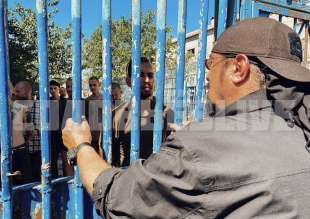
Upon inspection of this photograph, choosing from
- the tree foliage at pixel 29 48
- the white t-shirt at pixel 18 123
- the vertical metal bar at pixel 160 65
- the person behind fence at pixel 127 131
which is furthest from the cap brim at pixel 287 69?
the tree foliage at pixel 29 48

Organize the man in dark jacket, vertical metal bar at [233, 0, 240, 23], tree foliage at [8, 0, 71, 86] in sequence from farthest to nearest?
tree foliage at [8, 0, 71, 86] < vertical metal bar at [233, 0, 240, 23] < the man in dark jacket

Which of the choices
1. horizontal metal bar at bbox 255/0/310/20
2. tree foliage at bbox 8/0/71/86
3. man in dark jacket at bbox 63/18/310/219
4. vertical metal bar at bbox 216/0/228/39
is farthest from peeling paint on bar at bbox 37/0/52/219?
tree foliage at bbox 8/0/71/86

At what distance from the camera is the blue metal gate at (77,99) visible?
148cm

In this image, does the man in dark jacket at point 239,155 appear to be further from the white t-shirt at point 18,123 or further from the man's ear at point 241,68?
the white t-shirt at point 18,123

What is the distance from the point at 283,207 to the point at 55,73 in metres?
14.8

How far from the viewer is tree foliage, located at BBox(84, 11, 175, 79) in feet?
54.6

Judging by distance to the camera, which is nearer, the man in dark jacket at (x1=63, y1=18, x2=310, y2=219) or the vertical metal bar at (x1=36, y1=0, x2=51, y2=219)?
the man in dark jacket at (x1=63, y1=18, x2=310, y2=219)

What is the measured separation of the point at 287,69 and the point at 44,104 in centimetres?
99

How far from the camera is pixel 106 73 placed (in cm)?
168

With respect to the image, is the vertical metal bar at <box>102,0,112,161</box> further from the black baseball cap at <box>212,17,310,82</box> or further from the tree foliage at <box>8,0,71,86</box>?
the tree foliage at <box>8,0,71,86</box>

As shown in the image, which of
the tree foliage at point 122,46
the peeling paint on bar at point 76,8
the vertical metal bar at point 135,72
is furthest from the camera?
the tree foliage at point 122,46

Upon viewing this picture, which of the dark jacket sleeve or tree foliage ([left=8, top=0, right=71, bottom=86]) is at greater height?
tree foliage ([left=8, top=0, right=71, bottom=86])

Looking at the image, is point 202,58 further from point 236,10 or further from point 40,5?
point 40,5

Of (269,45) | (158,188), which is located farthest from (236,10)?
(158,188)
